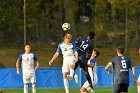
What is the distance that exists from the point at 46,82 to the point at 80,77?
2.36 metres

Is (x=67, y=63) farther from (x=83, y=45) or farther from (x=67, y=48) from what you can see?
(x=83, y=45)

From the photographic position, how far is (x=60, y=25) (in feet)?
146

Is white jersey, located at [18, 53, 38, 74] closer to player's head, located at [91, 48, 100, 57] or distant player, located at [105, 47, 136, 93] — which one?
player's head, located at [91, 48, 100, 57]

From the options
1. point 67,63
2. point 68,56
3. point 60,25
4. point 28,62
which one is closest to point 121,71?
point 67,63

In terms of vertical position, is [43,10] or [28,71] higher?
[43,10]

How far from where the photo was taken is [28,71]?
2062 cm

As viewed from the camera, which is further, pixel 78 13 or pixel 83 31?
pixel 78 13

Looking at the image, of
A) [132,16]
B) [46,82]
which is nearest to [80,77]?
[46,82]

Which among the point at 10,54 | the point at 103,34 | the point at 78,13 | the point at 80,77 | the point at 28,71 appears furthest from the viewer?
the point at 78,13

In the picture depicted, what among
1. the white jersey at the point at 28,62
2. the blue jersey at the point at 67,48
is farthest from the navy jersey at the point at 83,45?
the white jersey at the point at 28,62

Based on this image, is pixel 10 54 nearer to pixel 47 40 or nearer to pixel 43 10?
pixel 47 40

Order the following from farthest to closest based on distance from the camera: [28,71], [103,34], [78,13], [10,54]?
[78,13] → [103,34] → [10,54] → [28,71]

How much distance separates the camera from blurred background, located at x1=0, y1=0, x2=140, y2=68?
1656 inches

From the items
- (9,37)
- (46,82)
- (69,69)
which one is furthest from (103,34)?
(69,69)
